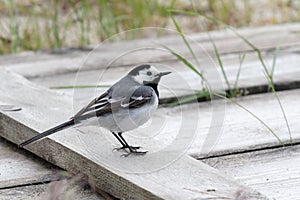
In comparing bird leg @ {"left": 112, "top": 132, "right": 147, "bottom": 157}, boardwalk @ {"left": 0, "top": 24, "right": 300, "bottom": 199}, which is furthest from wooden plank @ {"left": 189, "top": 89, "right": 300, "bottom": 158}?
bird leg @ {"left": 112, "top": 132, "right": 147, "bottom": 157}

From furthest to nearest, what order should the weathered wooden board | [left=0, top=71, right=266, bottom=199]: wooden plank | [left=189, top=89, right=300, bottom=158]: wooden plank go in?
[left=189, top=89, right=300, bottom=158]: wooden plank
the weathered wooden board
[left=0, top=71, right=266, bottom=199]: wooden plank

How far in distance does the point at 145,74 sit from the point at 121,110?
0.15 metres

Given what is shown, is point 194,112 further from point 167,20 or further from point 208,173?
point 167,20

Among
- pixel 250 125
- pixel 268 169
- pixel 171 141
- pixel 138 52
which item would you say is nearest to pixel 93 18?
pixel 138 52

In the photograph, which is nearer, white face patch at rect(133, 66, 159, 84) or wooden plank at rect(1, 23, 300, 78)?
white face patch at rect(133, 66, 159, 84)

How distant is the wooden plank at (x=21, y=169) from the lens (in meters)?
2.19

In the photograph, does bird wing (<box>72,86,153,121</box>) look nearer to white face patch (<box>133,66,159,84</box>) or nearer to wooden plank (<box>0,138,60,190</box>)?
white face patch (<box>133,66,159,84</box>)

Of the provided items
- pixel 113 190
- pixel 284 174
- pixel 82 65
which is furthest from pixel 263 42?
pixel 113 190

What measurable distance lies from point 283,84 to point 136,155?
1169mm

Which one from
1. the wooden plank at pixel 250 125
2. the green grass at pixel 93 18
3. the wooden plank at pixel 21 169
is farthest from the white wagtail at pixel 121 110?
the green grass at pixel 93 18

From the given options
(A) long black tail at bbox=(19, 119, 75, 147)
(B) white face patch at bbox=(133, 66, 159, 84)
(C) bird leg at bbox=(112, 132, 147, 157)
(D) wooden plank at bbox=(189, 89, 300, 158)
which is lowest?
(D) wooden plank at bbox=(189, 89, 300, 158)

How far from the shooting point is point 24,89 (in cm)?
280

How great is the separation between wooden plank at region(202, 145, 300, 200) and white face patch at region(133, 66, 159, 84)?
1.05 feet

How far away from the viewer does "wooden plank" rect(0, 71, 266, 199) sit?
73.9 inches
